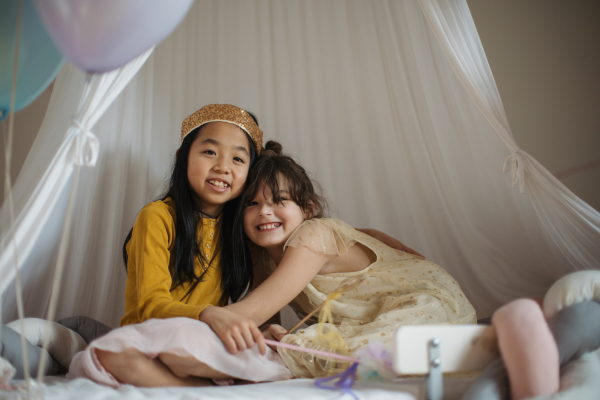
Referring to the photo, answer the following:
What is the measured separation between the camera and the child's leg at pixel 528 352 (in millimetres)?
710

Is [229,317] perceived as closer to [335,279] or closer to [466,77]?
[335,279]

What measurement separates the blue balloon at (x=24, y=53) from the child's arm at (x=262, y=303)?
2.26 feet

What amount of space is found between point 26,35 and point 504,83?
186 cm

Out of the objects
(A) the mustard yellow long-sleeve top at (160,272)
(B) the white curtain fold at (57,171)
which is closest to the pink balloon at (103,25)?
(B) the white curtain fold at (57,171)

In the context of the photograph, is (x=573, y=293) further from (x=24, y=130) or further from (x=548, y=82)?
(x=24, y=130)

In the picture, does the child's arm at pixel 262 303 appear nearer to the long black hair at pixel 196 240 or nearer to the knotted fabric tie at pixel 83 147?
the long black hair at pixel 196 240

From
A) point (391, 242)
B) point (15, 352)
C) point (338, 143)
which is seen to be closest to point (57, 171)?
point (15, 352)

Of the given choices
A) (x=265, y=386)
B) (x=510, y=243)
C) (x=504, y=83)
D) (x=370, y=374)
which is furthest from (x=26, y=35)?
(x=504, y=83)

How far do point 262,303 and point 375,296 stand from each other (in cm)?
41

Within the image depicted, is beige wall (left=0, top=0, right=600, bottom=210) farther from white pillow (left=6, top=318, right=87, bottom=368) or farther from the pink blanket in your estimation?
the pink blanket

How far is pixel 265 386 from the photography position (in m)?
0.87

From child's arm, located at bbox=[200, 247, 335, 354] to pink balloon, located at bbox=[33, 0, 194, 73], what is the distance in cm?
63

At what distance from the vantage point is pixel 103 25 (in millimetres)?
854

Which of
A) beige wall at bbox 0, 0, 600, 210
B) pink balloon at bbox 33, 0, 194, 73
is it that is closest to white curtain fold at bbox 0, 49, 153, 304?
pink balloon at bbox 33, 0, 194, 73
